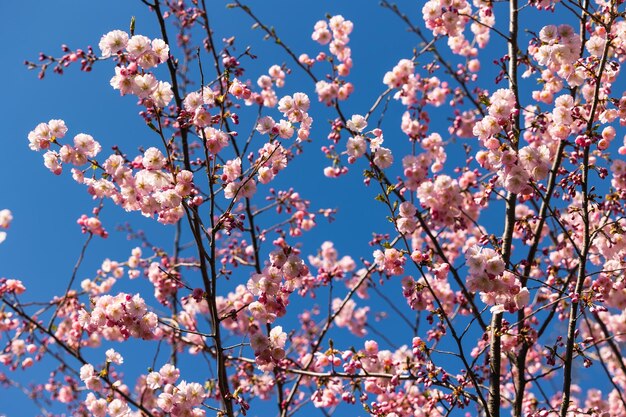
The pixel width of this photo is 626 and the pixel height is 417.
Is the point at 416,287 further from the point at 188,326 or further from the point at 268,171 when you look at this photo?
the point at 188,326

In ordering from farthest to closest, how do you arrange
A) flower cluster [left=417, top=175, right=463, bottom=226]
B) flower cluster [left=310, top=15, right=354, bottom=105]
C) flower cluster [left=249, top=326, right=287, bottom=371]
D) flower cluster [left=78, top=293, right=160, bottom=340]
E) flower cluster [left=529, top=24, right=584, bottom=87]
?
flower cluster [left=310, top=15, right=354, bottom=105], flower cluster [left=417, top=175, right=463, bottom=226], flower cluster [left=529, top=24, right=584, bottom=87], flower cluster [left=249, top=326, right=287, bottom=371], flower cluster [left=78, top=293, right=160, bottom=340]

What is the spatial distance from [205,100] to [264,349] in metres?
1.66

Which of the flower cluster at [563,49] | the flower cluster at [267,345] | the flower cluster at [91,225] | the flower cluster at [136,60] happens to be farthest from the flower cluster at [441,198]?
the flower cluster at [91,225]

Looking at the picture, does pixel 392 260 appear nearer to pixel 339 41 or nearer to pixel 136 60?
pixel 136 60

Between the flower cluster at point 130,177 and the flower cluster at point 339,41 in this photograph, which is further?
the flower cluster at point 339,41

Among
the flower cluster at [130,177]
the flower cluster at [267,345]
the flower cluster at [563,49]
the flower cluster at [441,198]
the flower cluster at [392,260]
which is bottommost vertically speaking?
the flower cluster at [267,345]

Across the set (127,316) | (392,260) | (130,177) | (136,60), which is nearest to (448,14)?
(392,260)

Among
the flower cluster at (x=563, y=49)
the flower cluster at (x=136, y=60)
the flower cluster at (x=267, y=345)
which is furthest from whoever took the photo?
the flower cluster at (x=563, y=49)

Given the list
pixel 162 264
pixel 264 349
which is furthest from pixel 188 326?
pixel 264 349

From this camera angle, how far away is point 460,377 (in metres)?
3.40

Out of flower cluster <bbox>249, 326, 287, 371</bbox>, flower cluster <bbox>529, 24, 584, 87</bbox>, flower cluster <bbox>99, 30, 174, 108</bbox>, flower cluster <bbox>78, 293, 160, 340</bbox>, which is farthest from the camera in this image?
flower cluster <bbox>529, 24, 584, 87</bbox>

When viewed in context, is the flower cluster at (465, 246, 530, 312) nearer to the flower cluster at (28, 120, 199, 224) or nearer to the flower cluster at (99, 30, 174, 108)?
the flower cluster at (28, 120, 199, 224)

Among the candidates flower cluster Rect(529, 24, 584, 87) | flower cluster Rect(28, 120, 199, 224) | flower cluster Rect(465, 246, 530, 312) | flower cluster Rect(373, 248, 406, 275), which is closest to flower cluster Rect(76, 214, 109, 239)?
flower cluster Rect(28, 120, 199, 224)

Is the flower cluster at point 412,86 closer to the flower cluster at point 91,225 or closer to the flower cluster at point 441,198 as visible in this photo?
the flower cluster at point 441,198
